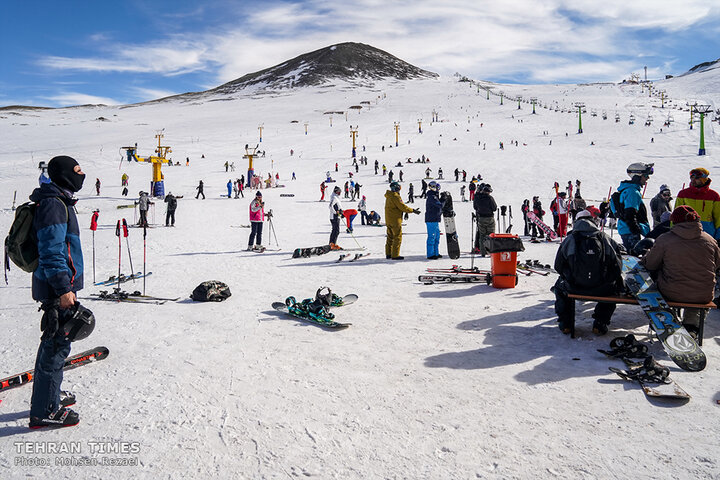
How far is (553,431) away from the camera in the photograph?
341 centimetres

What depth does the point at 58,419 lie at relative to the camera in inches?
136

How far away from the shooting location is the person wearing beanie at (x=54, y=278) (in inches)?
129

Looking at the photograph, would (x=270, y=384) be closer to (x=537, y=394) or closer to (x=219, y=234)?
(x=537, y=394)

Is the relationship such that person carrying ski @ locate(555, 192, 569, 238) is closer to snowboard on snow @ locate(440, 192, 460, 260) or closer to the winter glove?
snowboard on snow @ locate(440, 192, 460, 260)

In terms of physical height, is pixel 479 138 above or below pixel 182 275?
above

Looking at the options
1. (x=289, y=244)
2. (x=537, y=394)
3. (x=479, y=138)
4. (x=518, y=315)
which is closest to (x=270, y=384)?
(x=537, y=394)

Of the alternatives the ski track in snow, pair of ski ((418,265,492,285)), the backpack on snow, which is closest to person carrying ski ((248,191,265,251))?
the ski track in snow

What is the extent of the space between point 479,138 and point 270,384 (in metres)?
57.1

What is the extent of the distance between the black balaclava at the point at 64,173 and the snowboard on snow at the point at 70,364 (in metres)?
1.70

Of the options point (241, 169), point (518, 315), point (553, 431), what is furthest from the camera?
point (241, 169)

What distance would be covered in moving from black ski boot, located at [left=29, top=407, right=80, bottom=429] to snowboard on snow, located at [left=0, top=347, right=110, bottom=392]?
571mm

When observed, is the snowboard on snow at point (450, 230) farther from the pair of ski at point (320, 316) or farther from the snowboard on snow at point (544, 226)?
the snowboard on snow at point (544, 226)

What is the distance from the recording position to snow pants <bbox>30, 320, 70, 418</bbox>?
3.38 m

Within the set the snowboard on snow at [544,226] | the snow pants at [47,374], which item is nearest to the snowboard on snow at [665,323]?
the snow pants at [47,374]
